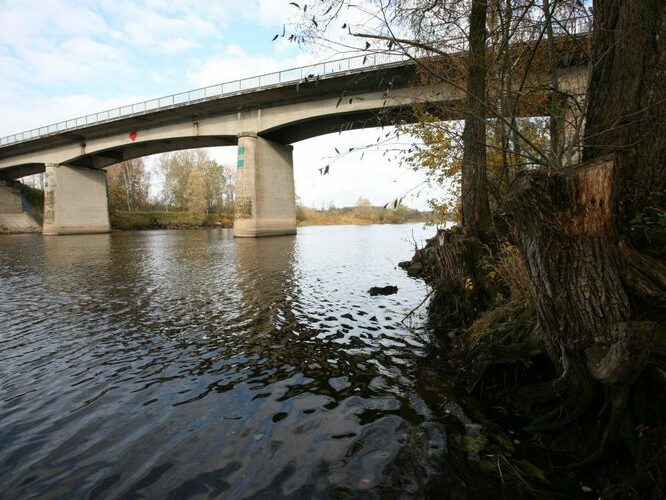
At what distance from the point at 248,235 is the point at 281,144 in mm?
11020

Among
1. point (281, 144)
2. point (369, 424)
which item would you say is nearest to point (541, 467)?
point (369, 424)

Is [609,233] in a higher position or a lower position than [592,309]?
higher

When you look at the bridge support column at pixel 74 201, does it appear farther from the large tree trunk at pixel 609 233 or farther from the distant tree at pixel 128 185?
the large tree trunk at pixel 609 233

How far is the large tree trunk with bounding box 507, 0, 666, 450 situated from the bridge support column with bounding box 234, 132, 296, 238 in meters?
32.1

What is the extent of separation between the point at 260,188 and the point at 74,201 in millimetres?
28405

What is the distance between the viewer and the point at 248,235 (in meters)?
34.1

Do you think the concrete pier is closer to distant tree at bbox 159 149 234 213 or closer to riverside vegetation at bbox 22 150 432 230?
riverside vegetation at bbox 22 150 432 230

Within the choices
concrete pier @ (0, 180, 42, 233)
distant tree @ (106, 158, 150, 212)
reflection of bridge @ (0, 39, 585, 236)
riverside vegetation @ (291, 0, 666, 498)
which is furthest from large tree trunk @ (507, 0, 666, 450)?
distant tree @ (106, 158, 150, 212)

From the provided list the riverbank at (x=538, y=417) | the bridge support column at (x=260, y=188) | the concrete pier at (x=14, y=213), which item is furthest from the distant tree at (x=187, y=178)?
the riverbank at (x=538, y=417)

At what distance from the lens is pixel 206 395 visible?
14.4ft

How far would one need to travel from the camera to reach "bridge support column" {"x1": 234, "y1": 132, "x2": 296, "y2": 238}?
34.2m

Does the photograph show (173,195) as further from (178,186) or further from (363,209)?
(363,209)

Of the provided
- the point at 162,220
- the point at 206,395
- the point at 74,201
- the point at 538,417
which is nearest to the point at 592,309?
the point at 538,417

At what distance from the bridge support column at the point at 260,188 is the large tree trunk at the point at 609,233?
32.1 meters
